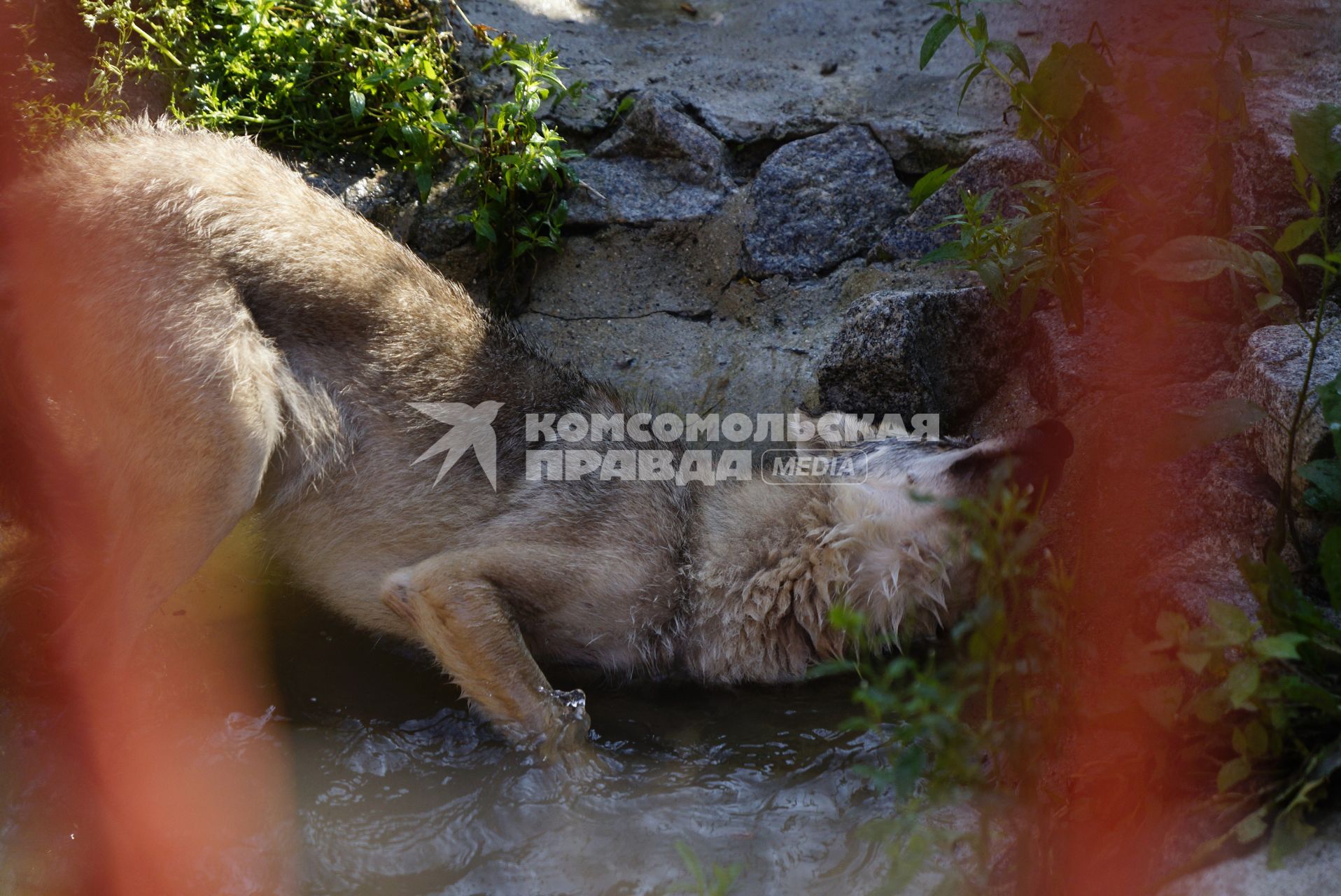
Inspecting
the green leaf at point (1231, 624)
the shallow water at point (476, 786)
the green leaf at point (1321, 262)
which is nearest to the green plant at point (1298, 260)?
the green leaf at point (1321, 262)

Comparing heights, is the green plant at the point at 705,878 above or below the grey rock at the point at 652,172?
below

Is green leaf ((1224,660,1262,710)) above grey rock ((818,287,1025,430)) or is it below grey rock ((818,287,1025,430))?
below

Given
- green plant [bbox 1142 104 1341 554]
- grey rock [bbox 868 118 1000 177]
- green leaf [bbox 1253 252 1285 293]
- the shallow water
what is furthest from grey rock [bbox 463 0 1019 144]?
the shallow water

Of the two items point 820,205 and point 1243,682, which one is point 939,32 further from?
point 1243,682

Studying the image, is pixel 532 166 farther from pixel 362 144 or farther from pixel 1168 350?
pixel 1168 350

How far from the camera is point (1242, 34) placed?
5.06m

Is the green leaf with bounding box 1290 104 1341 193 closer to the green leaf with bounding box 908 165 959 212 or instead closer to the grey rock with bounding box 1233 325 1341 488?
the grey rock with bounding box 1233 325 1341 488

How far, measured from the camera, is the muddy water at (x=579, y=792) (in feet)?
9.04

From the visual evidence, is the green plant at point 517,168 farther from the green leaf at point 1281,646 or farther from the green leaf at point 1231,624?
the green leaf at point 1281,646

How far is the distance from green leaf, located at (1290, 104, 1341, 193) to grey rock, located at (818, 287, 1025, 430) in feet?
4.59

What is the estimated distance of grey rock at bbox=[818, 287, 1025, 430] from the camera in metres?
4.11

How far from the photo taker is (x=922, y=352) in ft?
13.6

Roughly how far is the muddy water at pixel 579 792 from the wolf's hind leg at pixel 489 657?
0.32 ft

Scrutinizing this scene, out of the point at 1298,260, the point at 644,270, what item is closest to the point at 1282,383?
the point at 1298,260
